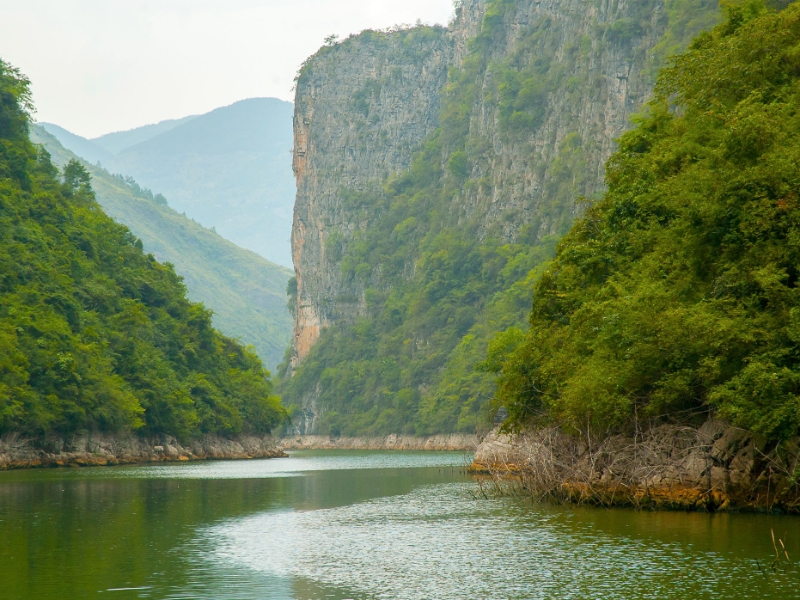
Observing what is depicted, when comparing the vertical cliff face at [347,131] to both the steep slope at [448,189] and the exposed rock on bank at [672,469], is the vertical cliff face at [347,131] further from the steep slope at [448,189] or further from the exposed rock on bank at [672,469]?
the exposed rock on bank at [672,469]

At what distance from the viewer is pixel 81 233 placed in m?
93.1

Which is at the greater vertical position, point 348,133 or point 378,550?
point 348,133

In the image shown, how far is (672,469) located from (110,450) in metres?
58.3

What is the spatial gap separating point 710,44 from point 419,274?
11897 centimetres

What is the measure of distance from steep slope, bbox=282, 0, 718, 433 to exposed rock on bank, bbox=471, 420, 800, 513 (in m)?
77.6

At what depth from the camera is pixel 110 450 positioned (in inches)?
3142

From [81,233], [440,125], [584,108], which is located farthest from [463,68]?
[81,233]

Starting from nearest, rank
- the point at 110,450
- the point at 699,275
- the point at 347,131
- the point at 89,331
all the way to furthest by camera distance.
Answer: the point at 699,275, the point at 110,450, the point at 89,331, the point at 347,131

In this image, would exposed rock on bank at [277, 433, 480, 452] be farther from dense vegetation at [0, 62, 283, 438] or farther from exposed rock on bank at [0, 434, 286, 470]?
exposed rock on bank at [0, 434, 286, 470]

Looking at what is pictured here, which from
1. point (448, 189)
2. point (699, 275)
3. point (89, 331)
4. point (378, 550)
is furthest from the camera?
point (448, 189)

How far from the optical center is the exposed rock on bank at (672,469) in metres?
28.6

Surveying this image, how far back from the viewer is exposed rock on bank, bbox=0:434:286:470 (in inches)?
2675

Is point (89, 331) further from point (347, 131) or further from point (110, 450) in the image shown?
point (347, 131)

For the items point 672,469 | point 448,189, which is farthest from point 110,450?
point 448,189
